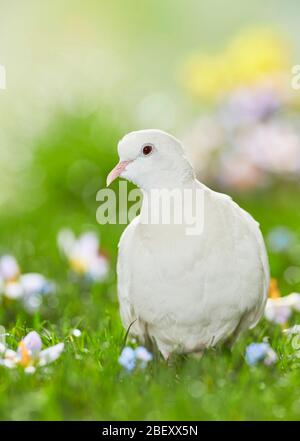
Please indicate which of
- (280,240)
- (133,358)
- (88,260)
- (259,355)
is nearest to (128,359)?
(133,358)

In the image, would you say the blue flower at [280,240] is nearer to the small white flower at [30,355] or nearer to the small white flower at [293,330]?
the small white flower at [293,330]

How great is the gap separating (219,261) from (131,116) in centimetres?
305

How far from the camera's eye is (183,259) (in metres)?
2.04

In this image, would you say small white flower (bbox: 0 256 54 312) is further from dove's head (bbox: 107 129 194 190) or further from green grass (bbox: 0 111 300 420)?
dove's head (bbox: 107 129 194 190)

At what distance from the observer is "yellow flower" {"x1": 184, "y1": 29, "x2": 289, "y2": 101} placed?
5.68 m

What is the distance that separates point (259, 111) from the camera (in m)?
4.88

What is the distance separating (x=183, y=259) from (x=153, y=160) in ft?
0.84

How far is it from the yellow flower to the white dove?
340 cm

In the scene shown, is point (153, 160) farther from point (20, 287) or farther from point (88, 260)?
point (88, 260)

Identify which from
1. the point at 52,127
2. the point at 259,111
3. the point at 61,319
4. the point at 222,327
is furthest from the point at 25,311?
the point at 259,111

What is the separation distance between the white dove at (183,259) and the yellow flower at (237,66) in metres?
3.40

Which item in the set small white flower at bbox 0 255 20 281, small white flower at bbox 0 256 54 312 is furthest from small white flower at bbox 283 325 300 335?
small white flower at bbox 0 255 20 281
